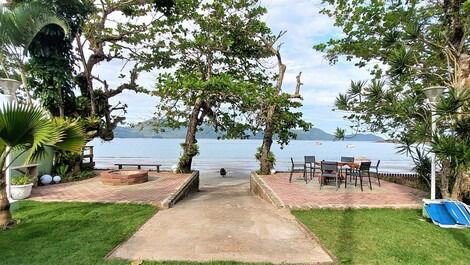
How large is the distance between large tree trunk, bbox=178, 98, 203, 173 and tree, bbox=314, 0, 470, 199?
253 inches

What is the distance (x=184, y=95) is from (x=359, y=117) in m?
6.69

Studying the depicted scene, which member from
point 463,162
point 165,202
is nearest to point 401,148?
point 463,162

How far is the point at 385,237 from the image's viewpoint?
4379 millimetres

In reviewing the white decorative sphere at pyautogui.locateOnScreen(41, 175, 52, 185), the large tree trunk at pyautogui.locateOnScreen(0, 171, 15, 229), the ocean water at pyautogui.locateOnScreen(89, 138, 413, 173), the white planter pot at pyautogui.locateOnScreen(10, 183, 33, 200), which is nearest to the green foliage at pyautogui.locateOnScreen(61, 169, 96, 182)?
the white decorative sphere at pyautogui.locateOnScreen(41, 175, 52, 185)

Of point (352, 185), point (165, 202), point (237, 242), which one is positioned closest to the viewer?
point (237, 242)

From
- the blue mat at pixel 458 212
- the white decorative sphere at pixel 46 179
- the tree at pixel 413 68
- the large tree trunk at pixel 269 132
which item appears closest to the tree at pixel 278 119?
the large tree trunk at pixel 269 132

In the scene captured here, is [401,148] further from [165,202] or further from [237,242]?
[165,202]

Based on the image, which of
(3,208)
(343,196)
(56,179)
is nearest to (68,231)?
(3,208)

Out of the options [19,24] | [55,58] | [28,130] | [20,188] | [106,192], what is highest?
[55,58]

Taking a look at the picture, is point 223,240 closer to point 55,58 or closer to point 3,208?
point 3,208

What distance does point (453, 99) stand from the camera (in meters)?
4.47

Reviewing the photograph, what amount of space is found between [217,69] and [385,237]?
11.2 metres

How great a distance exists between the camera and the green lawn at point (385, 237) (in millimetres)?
3631

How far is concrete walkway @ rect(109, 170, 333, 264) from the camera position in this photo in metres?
3.62
